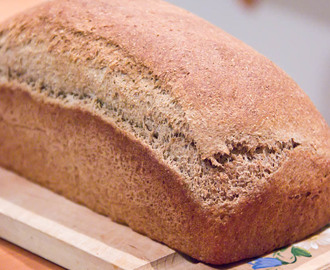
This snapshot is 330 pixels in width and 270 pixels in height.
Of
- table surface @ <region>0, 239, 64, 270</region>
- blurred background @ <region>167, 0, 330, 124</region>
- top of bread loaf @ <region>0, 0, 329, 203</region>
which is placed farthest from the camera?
blurred background @ <region>167, 0, 330, 124</region>

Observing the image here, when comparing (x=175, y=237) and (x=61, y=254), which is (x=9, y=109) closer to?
(x=61, y=254)

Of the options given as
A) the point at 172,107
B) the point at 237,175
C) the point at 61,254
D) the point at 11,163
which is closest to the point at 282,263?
the point at 237,175

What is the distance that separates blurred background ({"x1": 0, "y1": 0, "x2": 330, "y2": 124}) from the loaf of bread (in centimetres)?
113

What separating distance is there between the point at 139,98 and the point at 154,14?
37cm

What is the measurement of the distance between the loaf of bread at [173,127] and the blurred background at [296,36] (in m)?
1.13

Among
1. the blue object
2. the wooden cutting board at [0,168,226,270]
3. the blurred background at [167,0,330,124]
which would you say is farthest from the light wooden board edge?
the blurred background at [167,0,330,124]

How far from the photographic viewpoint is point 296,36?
8.64 feet

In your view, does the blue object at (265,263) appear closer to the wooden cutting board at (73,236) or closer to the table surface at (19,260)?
the wooden cutting board at (73,236)

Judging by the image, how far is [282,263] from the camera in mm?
1297

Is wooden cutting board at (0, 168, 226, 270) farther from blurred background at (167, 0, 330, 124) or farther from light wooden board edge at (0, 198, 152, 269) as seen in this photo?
blurred background at (167, 0, 330, 124)

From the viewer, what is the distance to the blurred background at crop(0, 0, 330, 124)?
2.52 meters

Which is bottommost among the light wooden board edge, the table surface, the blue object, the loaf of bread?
the table surface

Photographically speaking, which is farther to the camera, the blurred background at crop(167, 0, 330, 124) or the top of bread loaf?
the blurred background at crop(167, 0, 330, 124)

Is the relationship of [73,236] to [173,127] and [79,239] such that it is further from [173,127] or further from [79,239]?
[173,127]
